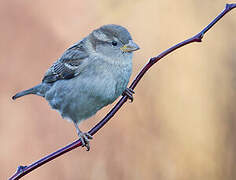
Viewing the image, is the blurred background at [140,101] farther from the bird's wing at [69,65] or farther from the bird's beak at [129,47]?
the bird's beak at [129,47]

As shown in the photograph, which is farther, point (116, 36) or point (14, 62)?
point (14, 62)

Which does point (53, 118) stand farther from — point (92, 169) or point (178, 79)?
point (178, 79)

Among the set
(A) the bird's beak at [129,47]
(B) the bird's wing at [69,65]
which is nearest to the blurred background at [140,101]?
(B) the bird's wing at [69,65]

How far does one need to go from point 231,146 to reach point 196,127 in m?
0.33

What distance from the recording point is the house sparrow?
278 cm

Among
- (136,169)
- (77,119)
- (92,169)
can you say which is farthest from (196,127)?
(77,119)

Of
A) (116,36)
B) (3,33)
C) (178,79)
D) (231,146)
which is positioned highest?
(3,33)

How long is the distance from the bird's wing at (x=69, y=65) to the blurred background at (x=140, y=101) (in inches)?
15.9

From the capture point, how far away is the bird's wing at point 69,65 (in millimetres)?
3041

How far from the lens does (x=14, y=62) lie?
3719mm

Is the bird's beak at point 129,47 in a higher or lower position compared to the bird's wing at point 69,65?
lower

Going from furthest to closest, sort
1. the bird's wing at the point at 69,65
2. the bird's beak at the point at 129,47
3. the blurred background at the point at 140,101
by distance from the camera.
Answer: the blurred background at the point at 140,101, the bird's wing at the point at 69,65, the bird's beak at the point at 129,47

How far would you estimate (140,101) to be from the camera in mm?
3689

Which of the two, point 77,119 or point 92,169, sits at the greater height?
point 77,119
